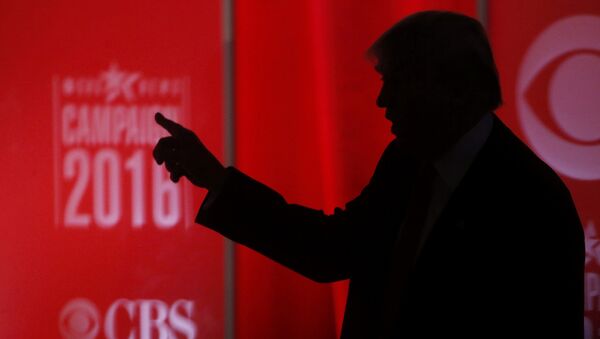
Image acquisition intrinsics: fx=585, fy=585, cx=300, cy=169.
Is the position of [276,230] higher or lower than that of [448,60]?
lower

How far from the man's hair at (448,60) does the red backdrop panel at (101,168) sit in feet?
4.36

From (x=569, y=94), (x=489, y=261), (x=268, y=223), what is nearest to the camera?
(x=489, y=261)

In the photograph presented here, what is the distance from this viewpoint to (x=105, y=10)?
2094 mm

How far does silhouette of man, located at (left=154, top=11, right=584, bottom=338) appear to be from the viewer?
2.43 ft

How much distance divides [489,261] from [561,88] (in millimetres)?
1537

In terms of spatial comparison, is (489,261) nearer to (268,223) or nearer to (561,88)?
(268,223)

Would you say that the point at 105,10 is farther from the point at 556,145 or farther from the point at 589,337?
the point at 589,337

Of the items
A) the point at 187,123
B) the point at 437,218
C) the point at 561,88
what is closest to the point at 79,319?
the point at 187,123

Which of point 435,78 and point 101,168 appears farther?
point 101,168

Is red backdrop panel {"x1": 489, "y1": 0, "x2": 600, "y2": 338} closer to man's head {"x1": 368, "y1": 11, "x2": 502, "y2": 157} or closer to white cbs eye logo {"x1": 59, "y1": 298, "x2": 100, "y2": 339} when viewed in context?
man's head {"x1": 368, "y1": 11, "x2": 502, "y2": 157}

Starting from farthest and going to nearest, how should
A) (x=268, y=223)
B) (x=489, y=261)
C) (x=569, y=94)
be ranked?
(x=569, y=94)
(x=268, y=223)
(x=489, y=261)

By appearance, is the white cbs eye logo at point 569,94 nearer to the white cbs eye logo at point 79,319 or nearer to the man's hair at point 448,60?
the man's hair at point 448,60

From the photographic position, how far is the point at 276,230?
1000 millimetres

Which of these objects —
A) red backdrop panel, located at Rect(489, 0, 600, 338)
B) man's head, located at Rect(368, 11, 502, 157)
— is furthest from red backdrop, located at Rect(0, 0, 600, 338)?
man's head, located at Rect(368, 11, 502, 157)
